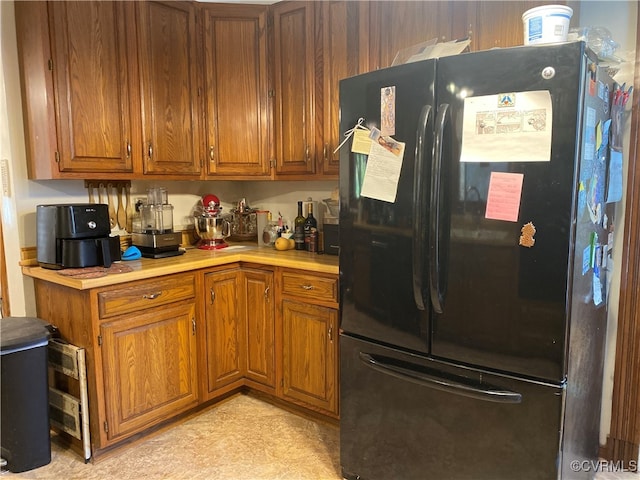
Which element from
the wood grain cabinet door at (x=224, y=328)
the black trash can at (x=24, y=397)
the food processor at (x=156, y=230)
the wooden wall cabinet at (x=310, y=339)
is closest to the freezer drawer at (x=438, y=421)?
the wooden wall cabinet at (x=310, y=339)

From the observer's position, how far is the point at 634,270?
2008 mm

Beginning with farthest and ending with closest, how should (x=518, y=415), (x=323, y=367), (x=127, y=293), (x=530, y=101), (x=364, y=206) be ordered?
(x=323, y=367) < (x=127, y=293) < (x=364, y=206) < (x=518, y=415) < (x=530, y=101)

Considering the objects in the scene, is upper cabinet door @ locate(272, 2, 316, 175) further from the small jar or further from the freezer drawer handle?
the freezer drawer handle

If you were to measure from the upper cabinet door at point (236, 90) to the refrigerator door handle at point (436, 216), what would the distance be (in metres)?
1.48

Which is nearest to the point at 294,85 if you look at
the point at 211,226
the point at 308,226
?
the point at 308,226

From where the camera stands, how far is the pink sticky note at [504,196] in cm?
146

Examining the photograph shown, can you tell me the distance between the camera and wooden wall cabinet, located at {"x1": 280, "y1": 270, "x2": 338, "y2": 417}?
2365 millimetres

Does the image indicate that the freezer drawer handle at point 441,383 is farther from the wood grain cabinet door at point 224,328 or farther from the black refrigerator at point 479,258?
the wood grain cabinet door at point 224,328

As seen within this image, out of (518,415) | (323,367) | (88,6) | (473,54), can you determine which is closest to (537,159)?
(473,54)

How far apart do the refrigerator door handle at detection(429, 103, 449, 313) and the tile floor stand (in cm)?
104

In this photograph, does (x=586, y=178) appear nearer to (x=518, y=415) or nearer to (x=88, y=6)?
(x=518, y=415)

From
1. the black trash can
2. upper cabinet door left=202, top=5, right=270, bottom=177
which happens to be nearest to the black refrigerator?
upper cabinet door left=202, top=5, right=270, bottom=177

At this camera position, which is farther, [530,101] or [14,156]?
[14,156]

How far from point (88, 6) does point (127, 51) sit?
256 millimetres
